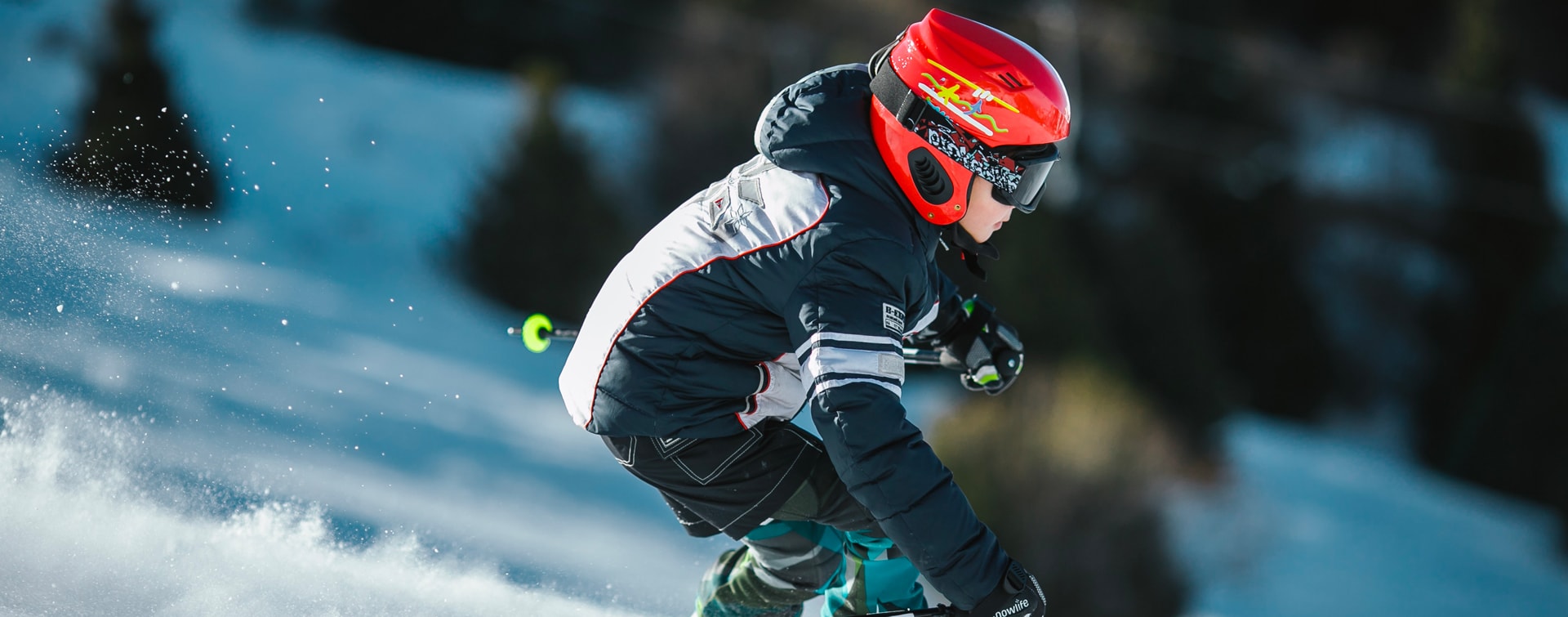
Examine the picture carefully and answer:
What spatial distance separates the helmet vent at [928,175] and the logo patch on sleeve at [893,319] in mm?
332

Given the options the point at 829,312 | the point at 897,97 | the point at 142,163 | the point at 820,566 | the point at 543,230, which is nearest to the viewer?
the point at 829,312

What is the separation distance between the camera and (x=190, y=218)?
541 centimetres

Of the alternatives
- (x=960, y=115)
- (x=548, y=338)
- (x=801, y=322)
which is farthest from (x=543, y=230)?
(x=801, y=322)

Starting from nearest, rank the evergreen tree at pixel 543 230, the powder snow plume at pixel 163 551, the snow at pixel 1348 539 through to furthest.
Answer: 1. the powder snow plume at pixel 163 551
2. the evergreen tree at pixel 543 230
3. the snow at pixel 1348 539

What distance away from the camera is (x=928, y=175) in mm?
3098

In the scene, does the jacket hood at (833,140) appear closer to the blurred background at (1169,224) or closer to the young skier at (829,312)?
the young skier at (829,312)

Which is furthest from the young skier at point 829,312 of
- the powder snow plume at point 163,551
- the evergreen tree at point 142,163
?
Answer: the evergreen tree at point 142,163

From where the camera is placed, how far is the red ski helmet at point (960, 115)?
122 inches

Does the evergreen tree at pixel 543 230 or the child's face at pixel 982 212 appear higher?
the evergreen tree at pixel 543 230

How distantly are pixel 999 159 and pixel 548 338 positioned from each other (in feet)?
5.10

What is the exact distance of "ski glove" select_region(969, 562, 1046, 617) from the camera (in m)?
3.04

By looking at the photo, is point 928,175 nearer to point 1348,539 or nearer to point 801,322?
point 801,322

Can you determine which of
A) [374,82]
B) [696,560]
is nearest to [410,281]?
[374,82]

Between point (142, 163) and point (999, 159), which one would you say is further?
point (142, 163)
